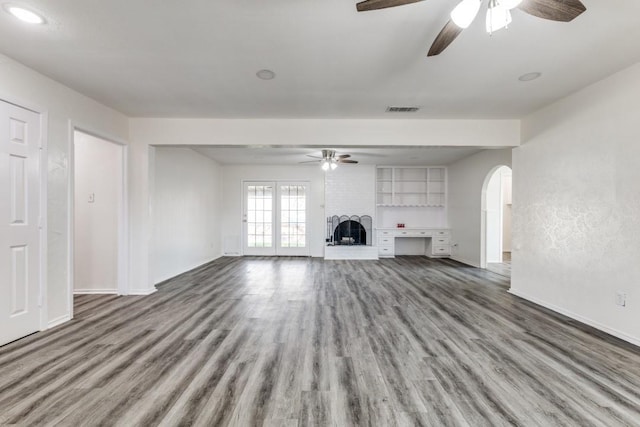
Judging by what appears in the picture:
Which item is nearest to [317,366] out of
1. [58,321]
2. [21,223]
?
[58,321]

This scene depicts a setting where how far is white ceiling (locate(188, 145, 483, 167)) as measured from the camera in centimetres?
609

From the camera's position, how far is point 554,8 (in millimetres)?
1557

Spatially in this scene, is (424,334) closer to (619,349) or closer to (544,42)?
(619,349)

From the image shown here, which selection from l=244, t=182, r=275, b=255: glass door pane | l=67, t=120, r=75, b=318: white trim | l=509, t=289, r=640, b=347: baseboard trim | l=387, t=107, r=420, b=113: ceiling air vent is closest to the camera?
l=509, t=289, r=640, b=347: baseboard trim

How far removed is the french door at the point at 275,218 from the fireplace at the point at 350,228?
79 centimetres

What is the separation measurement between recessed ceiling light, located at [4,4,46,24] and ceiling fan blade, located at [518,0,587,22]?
123 inches

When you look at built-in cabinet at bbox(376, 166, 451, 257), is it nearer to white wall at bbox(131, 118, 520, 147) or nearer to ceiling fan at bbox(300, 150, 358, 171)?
ceiling fan at bbox(300, 150, 358, 171)

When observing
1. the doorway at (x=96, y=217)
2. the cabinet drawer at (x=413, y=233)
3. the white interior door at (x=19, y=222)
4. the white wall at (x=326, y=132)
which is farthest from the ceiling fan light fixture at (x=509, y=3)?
the cabinet drawer at (x=413, y=233)

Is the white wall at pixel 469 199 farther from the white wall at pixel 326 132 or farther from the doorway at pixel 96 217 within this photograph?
the doorway at pixel 96 217

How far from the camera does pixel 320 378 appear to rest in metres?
2.08

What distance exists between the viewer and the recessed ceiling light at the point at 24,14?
6.33ft

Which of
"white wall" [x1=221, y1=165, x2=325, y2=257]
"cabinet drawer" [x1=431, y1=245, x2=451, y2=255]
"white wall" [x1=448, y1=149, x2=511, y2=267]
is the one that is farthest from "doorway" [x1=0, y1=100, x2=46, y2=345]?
"cabinet drawer" [x1=431, y1=245, x2=451, y2=255]

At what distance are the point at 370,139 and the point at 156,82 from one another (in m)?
2.78

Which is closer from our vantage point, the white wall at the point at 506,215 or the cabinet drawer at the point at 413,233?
the cabinet drawer at the point at 413,233
